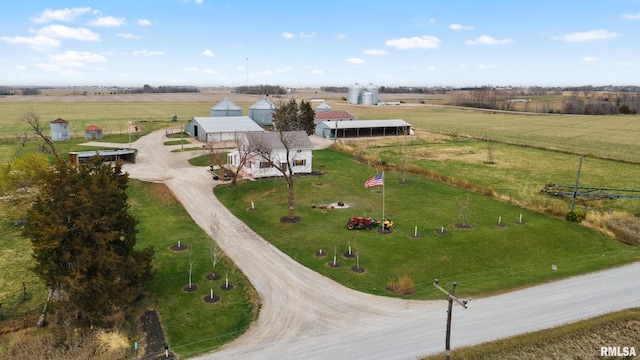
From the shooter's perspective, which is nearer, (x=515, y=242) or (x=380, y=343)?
(x=380, y=343)

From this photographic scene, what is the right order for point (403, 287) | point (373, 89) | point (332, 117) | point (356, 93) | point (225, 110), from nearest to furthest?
point (403, 287)
point (332, 117)
point (225, 110)
point (373, 89)
point (356, 93)

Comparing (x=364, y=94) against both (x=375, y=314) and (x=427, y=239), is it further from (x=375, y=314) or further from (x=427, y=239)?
(x=375, y=314)

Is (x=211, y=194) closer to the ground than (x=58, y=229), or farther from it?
closer to the ground

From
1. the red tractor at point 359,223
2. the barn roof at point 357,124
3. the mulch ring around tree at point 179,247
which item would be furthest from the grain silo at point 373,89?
the mulch ring around tree at point 179,247

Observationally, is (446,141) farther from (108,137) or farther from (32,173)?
(32,173)

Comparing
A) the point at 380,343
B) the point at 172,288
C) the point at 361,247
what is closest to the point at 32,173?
the point at 172,288

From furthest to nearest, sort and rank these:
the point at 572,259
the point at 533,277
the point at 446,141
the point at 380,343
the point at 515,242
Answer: the point at 446,141
the point at 515,242
the point at 572,259
the point at 533,277
the point at 380,343

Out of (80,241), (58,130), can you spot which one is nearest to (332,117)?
(58,130)
